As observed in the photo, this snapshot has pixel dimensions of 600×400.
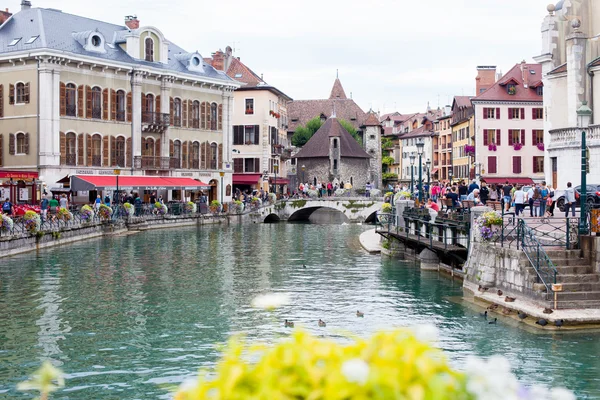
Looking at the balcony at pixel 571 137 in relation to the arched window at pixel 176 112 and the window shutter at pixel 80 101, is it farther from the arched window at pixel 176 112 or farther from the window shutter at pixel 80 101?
the arched window at pixel 176 112

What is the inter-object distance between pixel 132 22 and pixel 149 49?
771 centimetres

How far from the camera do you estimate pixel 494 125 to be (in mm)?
70875

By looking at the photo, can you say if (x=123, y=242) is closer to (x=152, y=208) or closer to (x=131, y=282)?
(x=152, y=208)

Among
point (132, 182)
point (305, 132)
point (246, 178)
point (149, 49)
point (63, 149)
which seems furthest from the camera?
point (305, 132)

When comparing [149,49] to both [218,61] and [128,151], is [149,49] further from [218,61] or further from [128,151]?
[218,61]

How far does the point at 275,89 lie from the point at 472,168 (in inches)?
825

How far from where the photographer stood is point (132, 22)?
63094 mm

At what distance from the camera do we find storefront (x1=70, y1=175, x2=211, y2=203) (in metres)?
45.7

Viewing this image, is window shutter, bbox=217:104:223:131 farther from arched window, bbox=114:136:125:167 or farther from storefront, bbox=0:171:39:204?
storefront, bbox=0:171:39:204

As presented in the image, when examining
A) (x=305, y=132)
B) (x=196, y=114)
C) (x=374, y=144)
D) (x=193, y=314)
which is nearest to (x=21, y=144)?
(x=196, y=114)

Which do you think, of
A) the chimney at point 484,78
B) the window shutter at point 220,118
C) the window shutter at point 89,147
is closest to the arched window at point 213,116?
the window shutter at point 220,118

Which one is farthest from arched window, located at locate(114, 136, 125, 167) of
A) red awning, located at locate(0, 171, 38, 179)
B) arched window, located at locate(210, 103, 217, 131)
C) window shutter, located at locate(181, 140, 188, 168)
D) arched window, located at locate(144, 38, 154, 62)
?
arched window, located at locate(210, 103, 217, 131)

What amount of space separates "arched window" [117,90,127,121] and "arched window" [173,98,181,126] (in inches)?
215

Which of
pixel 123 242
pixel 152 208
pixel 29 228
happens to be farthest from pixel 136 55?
pixel 29 228
